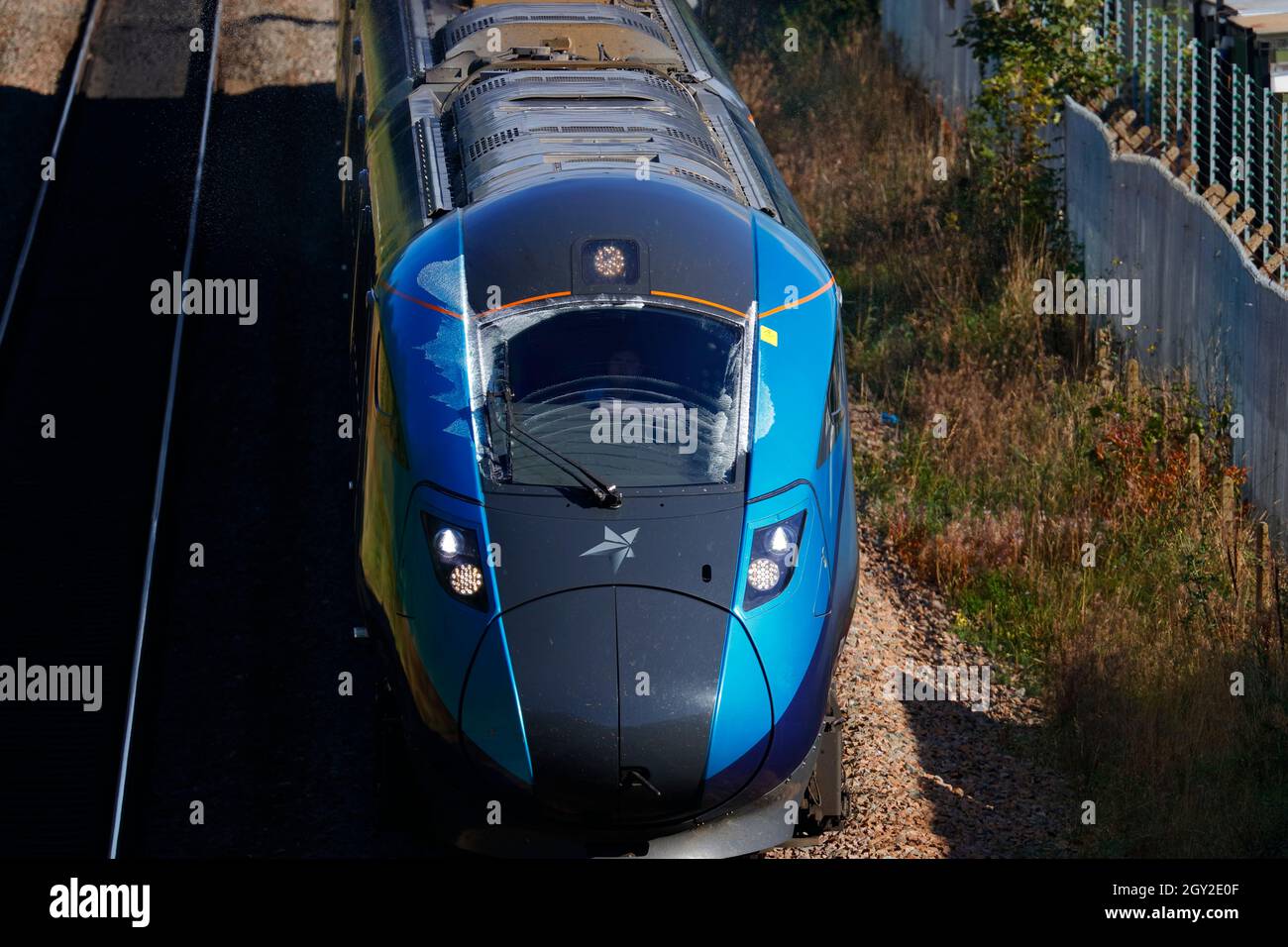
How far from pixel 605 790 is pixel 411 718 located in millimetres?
1092

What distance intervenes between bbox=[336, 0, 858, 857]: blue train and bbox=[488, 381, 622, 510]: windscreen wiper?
13mm

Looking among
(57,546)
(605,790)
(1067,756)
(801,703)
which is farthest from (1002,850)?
(57,546)

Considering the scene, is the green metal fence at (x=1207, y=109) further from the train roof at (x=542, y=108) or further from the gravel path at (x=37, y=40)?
the gravel path at (x=37, y=40)

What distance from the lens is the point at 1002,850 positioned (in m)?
9.28

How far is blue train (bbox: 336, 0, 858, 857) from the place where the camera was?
7.63m

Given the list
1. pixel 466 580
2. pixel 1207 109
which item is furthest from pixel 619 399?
pixel 1207 109

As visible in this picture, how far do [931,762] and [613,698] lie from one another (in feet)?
10.3

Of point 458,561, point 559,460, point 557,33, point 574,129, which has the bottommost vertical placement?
point 458,561

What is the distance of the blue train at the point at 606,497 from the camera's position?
7629 millimetres

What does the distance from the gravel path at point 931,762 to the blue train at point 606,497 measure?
61cm

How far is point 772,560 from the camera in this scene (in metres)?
8.08

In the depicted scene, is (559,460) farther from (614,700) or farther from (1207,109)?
(1207,109)

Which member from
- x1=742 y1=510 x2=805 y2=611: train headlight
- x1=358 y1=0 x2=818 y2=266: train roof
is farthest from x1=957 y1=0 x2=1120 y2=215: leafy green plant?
x1=742 y1=510 x2=805 y2=611: train headlight
